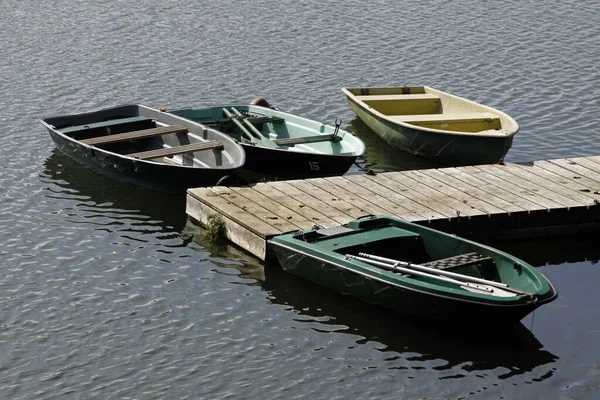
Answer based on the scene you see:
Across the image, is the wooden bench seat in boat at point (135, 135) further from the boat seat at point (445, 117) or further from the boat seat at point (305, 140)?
the boat seat at point (445, 117)

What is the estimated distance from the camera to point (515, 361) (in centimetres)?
1280

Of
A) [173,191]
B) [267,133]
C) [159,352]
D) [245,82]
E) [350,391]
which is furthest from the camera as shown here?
[245,82]

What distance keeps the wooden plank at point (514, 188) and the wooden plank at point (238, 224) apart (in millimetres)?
4241

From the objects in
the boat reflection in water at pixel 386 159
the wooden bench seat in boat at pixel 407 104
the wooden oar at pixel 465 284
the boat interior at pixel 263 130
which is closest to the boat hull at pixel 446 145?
the boat reflection in water at pixel 386 159

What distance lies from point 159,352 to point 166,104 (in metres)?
11.7

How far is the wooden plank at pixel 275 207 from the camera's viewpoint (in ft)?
Result: 51.2

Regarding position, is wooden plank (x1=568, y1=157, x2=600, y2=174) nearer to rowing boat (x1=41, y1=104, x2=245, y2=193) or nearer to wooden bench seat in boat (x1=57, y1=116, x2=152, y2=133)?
rowing boat (x1=41, y1=104, x2=245, y2=193)

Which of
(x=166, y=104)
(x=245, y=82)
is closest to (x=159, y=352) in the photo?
(x=166, y=104)

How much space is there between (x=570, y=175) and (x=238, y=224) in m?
5.96

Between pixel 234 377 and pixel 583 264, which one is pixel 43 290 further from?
pixel 583 264

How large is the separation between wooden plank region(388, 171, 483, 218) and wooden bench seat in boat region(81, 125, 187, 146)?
432 cm

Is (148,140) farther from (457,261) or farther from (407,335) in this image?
(407,335)

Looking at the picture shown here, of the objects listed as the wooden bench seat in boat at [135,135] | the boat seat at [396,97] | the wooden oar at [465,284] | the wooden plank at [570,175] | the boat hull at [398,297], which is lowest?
the boat hull at [398,297]

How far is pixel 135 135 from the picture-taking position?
19.4 meters
